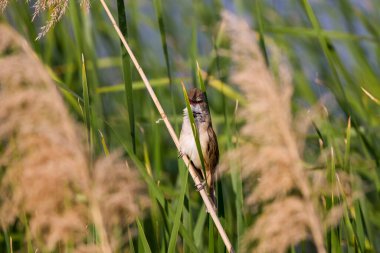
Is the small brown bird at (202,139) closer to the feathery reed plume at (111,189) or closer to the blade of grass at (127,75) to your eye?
the blade of grass at (127,75)

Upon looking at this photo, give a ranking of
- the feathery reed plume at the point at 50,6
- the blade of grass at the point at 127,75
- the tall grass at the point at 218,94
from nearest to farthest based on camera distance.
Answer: the feathery reed plume at the point at 50,6 → the blade of grass at the point at 127,75 → the tall grass at the point at 218,94


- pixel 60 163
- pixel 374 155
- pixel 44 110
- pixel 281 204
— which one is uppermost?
pixel 44 110

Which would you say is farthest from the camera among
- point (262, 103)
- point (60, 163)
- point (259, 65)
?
point (259, 65)

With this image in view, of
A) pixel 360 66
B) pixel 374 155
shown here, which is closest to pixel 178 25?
pixel 360 66

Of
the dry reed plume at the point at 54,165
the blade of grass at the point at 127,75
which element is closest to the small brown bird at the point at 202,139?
the blade of grass at the point at 127,75

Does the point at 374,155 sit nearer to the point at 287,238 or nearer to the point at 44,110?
the point at 287,238

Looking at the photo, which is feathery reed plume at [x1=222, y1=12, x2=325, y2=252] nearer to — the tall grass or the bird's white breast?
the tall grass
